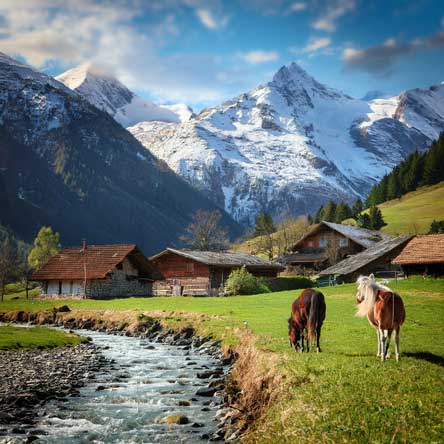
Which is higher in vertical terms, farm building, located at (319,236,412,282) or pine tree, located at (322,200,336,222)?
pine tree, located at (322,200,336,222)

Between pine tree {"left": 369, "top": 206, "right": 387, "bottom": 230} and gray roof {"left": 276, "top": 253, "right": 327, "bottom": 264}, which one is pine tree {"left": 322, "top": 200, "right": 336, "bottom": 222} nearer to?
pine tree {"left": 369, "top": 206, "right": 387, "bottom": 230}

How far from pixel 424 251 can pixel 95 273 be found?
40885mm

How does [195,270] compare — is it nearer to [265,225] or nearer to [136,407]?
[136,407]

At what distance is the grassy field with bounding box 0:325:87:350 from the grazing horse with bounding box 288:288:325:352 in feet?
54.2

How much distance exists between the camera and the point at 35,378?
1952 cm

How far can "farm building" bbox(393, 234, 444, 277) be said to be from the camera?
51219 millimetres

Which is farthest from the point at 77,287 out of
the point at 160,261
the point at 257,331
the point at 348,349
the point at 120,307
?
the point at 348,349

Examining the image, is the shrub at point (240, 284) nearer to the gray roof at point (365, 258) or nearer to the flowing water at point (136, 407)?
the gray roof at point (365, 258)

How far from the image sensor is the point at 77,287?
68.4 m

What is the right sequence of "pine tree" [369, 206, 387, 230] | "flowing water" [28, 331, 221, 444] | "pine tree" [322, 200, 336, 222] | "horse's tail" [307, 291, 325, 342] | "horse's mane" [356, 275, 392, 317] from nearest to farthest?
1. "flowing water" [28, 331, 221, 444]
2. "horse's mane" [356, 275, 392, 317]
3. "horse's tail" [307, 291, 325, 342]
4. "pine tree" [369, 206, 387, 230]
5. "pine tree" [322, 200, 336, 222]

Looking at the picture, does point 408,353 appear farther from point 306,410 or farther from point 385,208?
point 385,208

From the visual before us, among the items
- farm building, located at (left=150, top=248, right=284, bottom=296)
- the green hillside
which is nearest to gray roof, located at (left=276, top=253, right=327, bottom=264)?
farm building, located at (left=150, top=248, right=284, bottom=296)

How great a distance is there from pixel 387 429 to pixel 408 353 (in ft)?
27.4

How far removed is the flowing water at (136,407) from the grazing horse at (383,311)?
5689 mm
